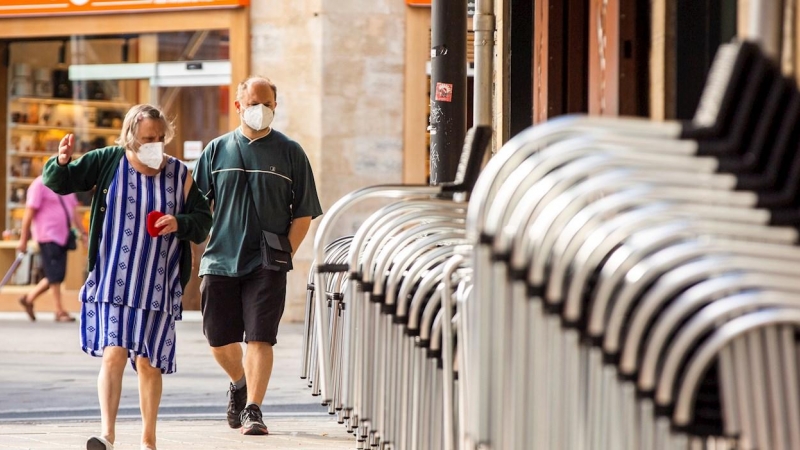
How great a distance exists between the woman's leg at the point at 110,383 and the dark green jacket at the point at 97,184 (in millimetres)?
410

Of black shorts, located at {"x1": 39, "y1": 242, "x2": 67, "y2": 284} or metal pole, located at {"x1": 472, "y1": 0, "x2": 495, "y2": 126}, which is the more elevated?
metal pole, located at {"x1": 472, "y1": 0, "x2": 495, "y2": 126}

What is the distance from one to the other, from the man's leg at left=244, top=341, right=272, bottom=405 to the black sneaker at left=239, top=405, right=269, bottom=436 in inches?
2.1

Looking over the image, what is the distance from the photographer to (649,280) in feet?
9.16

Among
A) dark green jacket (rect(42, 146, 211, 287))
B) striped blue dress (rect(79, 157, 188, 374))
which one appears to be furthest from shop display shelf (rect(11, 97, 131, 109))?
striped blue dress (rect(79, 157, 188, 374))

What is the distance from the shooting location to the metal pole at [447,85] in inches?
327

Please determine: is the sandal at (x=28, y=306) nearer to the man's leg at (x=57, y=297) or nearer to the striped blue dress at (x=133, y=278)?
the man's leg at (x=57, y=297)

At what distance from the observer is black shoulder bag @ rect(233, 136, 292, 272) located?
291 inches

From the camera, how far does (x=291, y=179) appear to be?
298 inches

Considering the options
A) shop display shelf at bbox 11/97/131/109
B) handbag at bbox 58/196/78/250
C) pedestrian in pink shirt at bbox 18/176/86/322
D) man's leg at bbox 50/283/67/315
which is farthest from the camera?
shop display shelf at bbox 11/97/131/109

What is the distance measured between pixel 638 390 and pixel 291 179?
16.2ft

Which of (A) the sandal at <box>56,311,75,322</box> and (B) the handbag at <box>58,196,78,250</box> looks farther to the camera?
(A) the sandal at <box>56,311,75,322</box>

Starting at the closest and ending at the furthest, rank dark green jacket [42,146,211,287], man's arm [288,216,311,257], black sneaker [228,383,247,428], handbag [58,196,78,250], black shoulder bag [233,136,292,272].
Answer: dark green jacket [42,146,211,287]
black shoulder bag [233,136,292,272]
man's arm [288,216,311,257]
black sneaker [228,383,247,428]
handbag [58,196,78,250]

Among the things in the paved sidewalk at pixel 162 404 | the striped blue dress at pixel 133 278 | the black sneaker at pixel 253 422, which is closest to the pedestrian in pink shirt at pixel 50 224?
the paved sidewalk at pixel 162 404

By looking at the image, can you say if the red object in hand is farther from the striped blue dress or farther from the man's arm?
the man's arm
